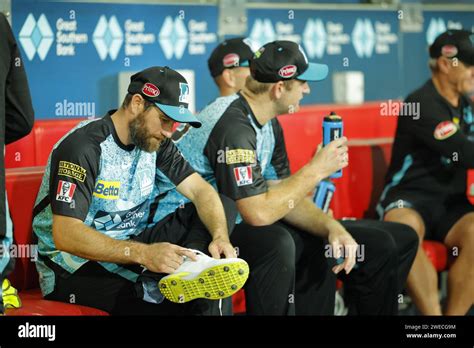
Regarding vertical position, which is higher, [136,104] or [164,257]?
[136,104]

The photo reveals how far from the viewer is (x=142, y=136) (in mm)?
2902

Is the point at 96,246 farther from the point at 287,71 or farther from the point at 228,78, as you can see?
the point at 228,78

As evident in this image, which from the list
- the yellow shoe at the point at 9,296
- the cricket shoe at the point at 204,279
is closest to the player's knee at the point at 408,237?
the cricket shoe at the point at 204,279

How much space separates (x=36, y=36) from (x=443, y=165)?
6.40 feet

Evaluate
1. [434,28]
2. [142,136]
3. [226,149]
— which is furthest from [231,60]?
[434,28]

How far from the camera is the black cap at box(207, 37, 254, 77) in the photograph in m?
3.92

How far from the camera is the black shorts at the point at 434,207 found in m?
4.05

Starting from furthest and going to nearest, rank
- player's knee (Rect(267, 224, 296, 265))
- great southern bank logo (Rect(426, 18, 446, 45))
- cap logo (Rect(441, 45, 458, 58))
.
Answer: great southern bank logo (Rect(426, 18, 446, 45))
cap logo (Rect(441, 45, 458, 58))
player's knee (Rect(267, 224, 296, 265))

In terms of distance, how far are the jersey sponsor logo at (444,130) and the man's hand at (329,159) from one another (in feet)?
2.95

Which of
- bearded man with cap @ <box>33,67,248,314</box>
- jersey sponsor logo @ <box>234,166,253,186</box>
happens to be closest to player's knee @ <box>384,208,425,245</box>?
jersey sponsor logo @ <box>234,166,253,186</box>

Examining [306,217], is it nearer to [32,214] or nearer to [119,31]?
[32,214]

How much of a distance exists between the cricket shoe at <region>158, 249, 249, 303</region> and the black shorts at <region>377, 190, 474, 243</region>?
5.04 feet

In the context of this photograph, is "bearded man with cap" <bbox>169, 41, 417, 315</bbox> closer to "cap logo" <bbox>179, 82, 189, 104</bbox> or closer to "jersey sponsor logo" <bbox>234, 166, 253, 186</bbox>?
"jersey sponsor logo" <bbox>234, 166, 253, 186</bbox>

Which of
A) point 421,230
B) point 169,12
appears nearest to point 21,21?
point 169,12
